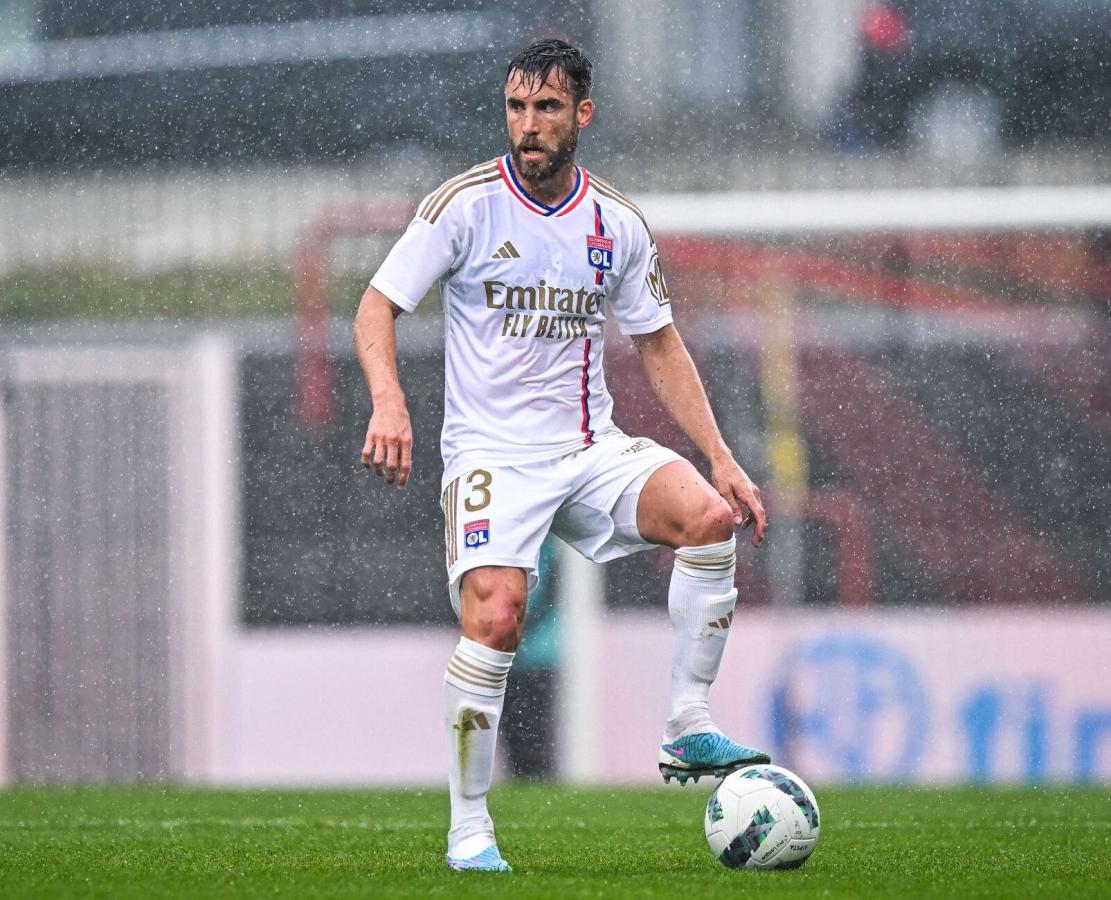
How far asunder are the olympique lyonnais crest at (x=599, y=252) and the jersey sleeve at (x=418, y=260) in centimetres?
29

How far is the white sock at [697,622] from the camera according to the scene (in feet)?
12.1

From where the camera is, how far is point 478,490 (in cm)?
366

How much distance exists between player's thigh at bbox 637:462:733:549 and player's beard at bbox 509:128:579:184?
653mm

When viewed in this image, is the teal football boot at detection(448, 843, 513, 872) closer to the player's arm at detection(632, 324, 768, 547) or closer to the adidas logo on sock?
the adidas logo on sock

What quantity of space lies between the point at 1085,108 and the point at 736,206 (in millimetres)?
1355

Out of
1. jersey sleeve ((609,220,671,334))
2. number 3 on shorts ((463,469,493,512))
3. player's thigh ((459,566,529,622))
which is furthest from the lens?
jersey sleeve ((609,220,671,334))

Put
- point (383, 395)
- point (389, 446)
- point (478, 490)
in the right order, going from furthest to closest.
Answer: point (478, 490)
point (383, 395)
point (389, 446)

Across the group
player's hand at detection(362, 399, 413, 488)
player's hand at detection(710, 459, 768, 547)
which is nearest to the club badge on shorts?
player's hand at detection(362, 399, 413, 488)

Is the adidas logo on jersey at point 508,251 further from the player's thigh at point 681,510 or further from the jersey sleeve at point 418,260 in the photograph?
the player's thigh at point 681,510

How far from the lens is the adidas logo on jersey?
3.72m

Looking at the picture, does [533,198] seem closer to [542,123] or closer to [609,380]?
[542,123]

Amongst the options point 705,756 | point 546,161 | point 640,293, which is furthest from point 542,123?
point 705,756

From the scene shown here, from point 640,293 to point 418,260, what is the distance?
1.86 feet

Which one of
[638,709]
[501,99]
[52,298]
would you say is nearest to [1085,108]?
[501,99]
